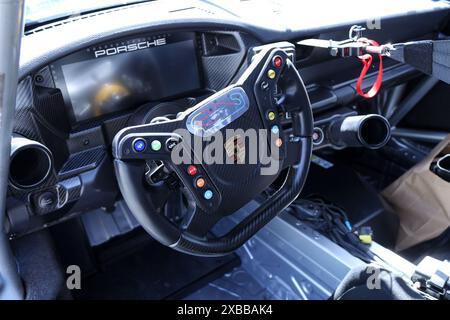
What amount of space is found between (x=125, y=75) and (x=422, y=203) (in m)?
1.23

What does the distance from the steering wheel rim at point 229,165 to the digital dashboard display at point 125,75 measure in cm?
32

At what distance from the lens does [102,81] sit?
1276mm

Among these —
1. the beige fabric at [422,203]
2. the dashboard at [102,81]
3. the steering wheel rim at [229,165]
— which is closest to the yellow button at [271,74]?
the steering wheel rim at [229,165]

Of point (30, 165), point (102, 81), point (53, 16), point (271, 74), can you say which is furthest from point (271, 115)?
point (53, 16)

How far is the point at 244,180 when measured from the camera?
3.83 feet

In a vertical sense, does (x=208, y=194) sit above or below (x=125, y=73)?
below

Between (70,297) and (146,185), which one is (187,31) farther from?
(70,297)

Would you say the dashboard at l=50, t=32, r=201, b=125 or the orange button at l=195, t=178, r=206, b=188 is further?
the dashboard at l=50, t=32, r=201, b=125

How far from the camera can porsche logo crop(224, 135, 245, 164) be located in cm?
112

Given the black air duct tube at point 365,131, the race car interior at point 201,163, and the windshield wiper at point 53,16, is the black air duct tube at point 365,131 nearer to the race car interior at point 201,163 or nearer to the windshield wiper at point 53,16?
the race car interior at point 201,163

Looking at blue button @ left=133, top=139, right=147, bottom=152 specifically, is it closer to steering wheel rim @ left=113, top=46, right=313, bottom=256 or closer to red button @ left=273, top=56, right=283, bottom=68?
steering wheel rim @ left=113, top=46, right=313, bottom=256

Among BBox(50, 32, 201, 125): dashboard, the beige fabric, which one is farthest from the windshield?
the beige fabric

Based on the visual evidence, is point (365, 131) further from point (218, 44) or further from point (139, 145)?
point (139, 145)

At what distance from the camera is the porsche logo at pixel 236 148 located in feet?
3.67
